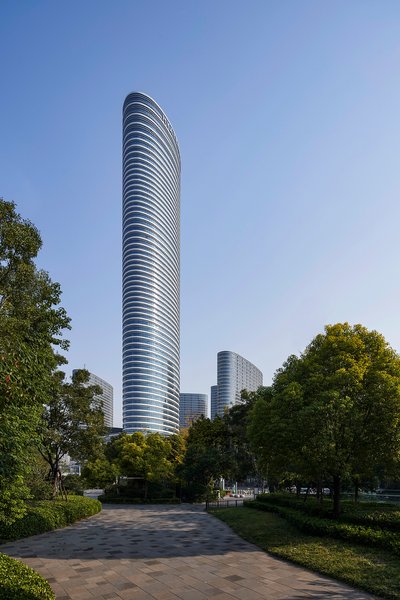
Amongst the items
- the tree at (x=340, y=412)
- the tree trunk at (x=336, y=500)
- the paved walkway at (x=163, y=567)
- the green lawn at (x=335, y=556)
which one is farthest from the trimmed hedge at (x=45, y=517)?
the tree trunk at (x=336, y=500)

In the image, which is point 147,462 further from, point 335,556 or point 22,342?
point 22,342

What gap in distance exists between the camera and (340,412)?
21.0 meters

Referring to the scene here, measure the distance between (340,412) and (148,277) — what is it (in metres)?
137

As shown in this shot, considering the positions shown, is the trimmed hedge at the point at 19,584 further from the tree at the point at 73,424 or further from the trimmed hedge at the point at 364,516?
the tree at the point at 73,424

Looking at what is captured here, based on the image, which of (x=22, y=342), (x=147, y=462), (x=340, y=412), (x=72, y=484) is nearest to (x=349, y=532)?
(x=340, y=412)

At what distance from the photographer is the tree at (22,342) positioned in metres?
8.55

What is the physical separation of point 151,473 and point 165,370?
114 metres

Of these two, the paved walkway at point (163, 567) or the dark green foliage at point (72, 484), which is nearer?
the paved walkway at point (163, 567)

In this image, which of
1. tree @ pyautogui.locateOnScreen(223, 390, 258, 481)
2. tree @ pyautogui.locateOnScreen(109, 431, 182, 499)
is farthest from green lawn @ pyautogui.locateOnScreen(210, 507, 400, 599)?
tree @ pyautogui.locateOnScreen(109, 431, 182, 499)

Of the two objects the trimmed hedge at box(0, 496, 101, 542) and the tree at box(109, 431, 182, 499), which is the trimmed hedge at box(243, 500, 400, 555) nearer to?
the trimmed hedge at box(0, 496, 101, 542)

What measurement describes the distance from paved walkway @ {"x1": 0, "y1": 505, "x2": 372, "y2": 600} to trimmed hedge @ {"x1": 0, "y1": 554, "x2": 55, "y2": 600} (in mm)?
2837

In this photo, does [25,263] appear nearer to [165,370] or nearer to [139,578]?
[139,578]

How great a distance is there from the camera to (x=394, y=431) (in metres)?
20.9

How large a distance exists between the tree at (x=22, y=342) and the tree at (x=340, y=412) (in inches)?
462
